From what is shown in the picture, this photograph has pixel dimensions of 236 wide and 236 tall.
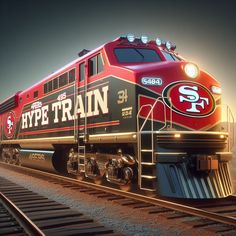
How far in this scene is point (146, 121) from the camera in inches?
293

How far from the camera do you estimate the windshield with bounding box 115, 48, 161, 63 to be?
836cm

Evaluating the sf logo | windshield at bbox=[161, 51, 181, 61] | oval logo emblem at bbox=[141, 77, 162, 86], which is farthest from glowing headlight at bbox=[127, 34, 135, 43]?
the sf logo

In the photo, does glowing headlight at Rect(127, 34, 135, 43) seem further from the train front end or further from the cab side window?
the cab side window

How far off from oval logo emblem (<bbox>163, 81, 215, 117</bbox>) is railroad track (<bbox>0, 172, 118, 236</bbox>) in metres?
2.93

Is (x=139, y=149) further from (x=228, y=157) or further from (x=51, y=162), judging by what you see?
(x=51, y=162)

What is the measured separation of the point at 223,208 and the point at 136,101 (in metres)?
2.63

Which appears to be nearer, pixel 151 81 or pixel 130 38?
pixel 151 81

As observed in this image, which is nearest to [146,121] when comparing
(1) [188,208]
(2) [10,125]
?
(1) [188,208]

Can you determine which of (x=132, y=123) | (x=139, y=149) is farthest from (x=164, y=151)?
(x=132, y=123)

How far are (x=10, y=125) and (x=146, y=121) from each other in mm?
11838

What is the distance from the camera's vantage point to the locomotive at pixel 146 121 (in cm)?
680

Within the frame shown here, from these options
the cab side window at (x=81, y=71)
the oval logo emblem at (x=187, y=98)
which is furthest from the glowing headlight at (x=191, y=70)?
the cab side window at (x=81, y=71)

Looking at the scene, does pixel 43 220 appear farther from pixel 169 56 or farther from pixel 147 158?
pixel 169 56

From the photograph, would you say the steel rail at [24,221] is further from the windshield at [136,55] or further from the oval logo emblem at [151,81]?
the windshield at [136,55]
